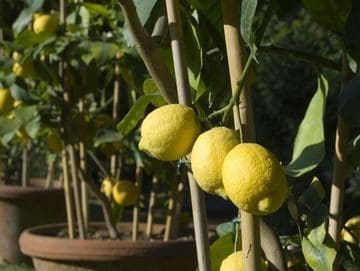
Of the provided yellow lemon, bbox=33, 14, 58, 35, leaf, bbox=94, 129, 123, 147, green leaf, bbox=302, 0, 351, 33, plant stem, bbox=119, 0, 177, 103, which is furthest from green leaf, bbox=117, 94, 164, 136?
yellow lemon, bbox=33, 14, 58, 35

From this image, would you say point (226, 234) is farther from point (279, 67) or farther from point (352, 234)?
point (279, 67)

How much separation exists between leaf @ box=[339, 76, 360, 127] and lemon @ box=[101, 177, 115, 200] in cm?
183

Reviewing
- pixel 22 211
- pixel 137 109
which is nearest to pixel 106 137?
pixel 22 211

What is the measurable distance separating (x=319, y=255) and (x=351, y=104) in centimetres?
15

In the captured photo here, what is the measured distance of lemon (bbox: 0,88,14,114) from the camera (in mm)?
2459

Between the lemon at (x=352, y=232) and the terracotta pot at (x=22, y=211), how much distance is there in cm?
251

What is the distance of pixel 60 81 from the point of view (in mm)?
2488

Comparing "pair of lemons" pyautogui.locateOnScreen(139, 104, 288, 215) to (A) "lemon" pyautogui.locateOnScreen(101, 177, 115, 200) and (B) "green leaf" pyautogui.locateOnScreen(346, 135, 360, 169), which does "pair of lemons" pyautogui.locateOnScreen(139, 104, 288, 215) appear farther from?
(A) "lemon" pyautogui.locateOnScreen(101, 177, 115, 200)

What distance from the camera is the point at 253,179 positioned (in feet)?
2.02

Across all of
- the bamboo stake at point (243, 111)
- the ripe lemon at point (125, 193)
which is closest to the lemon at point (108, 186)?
the ripe lemon at point (125, 193)

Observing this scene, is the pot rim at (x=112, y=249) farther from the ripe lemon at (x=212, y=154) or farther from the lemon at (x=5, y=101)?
the ripe lemon at (x=212, y=154)

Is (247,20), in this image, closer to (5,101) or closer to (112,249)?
(112,249)

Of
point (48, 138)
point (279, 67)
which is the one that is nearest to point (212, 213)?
point (279, 67)

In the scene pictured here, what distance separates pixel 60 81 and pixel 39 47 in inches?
12.3
